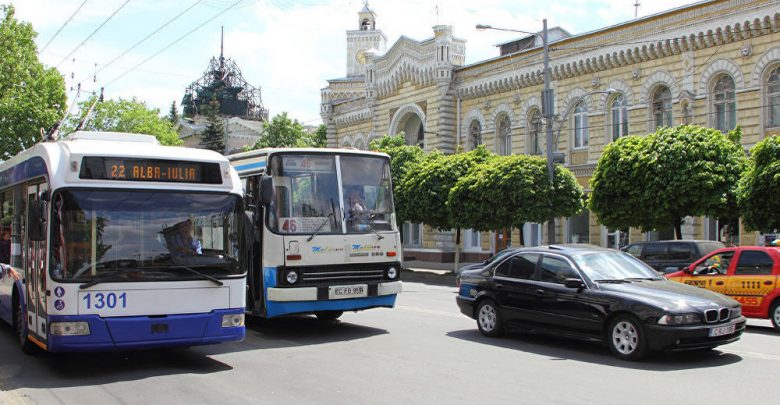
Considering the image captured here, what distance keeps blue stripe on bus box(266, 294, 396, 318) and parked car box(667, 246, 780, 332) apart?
20.2ft

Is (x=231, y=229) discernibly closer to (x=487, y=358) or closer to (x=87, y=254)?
(x=87, y=254)

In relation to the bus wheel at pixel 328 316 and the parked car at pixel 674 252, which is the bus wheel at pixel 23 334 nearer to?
the bus wheel at pixel 328 316

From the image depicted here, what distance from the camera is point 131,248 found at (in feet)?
29.2

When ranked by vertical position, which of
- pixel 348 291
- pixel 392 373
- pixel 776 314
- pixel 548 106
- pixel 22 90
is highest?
pixel 22 90

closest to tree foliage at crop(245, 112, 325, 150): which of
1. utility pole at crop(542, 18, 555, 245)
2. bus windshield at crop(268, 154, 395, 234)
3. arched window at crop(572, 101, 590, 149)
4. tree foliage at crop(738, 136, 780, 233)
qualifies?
arched window at crop(572, 101, 590, 149)

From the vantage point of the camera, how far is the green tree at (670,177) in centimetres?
2303

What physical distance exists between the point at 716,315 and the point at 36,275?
27.2ft

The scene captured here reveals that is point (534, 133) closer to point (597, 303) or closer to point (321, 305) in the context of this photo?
point (321, 305)

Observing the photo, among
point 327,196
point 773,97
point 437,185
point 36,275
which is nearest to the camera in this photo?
point 36,275

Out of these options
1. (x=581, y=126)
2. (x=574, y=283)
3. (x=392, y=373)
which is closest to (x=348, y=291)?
(x=392, y=373)

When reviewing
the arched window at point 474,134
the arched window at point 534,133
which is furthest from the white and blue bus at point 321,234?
the arched window at point 474,134

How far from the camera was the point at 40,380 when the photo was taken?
29.3 ft

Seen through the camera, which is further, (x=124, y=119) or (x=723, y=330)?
(x=124, y=119)

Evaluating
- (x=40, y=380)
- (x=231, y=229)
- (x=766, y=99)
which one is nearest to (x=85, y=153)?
(x=231, y=229)
